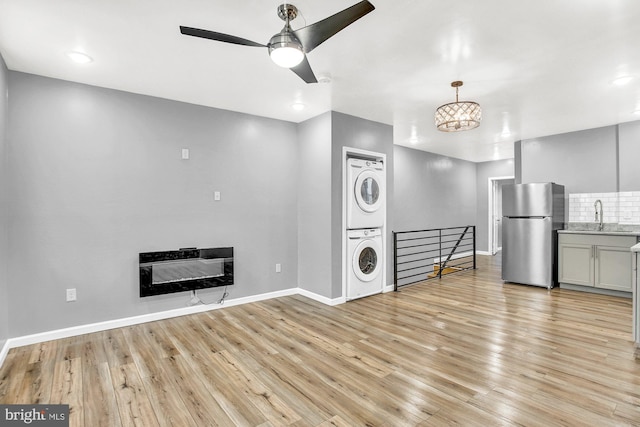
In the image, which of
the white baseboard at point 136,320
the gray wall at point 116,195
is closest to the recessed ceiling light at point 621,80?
the white baseboard at point 136,320

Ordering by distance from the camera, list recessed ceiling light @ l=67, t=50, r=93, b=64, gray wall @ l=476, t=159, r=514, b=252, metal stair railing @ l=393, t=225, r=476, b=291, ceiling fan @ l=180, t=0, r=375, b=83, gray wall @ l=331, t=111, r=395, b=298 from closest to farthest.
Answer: ceiling fan @ l=180, t=0, r=375, b=83
recessed ceiling light @ l=67, t=50, r=93, b=64
gray wall @ l=331, t=111, r=395, b=298
metal stair railing @ l=393, t=225, r=476, b=291
gray wall @ l=476, t=159, r=514, b=252

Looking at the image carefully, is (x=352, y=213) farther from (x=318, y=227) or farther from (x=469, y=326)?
(x=469, y=326)

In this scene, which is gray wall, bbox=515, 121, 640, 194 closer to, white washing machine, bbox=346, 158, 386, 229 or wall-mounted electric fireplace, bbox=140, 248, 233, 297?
white washing machine, bbox=346, 158, 386, 229

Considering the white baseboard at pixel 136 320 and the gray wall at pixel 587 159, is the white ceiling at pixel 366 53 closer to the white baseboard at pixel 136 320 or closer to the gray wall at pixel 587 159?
the gray wall at pixel 587 159

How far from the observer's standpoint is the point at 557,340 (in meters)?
2.95

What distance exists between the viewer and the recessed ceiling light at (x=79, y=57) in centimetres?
266

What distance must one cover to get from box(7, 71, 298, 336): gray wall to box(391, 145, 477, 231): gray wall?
3.34 metres

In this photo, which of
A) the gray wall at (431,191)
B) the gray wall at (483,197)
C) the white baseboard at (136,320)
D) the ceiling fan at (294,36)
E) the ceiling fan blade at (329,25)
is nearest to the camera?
the ceiling fan blade at (329,25)

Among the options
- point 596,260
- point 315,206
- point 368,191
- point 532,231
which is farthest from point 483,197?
point 315,206

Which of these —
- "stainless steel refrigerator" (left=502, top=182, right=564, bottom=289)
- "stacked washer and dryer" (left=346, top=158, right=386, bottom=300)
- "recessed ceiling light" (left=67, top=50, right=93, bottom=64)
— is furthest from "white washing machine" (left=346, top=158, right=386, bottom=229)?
"recessed ceiling light" (left=67, top=50, right=93, bottom=64)

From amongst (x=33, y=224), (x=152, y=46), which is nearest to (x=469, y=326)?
(x=152, y=46)

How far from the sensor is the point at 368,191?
4500 mm

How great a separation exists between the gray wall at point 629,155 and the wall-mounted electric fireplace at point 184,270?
6.00m

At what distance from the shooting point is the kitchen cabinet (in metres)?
4.37
